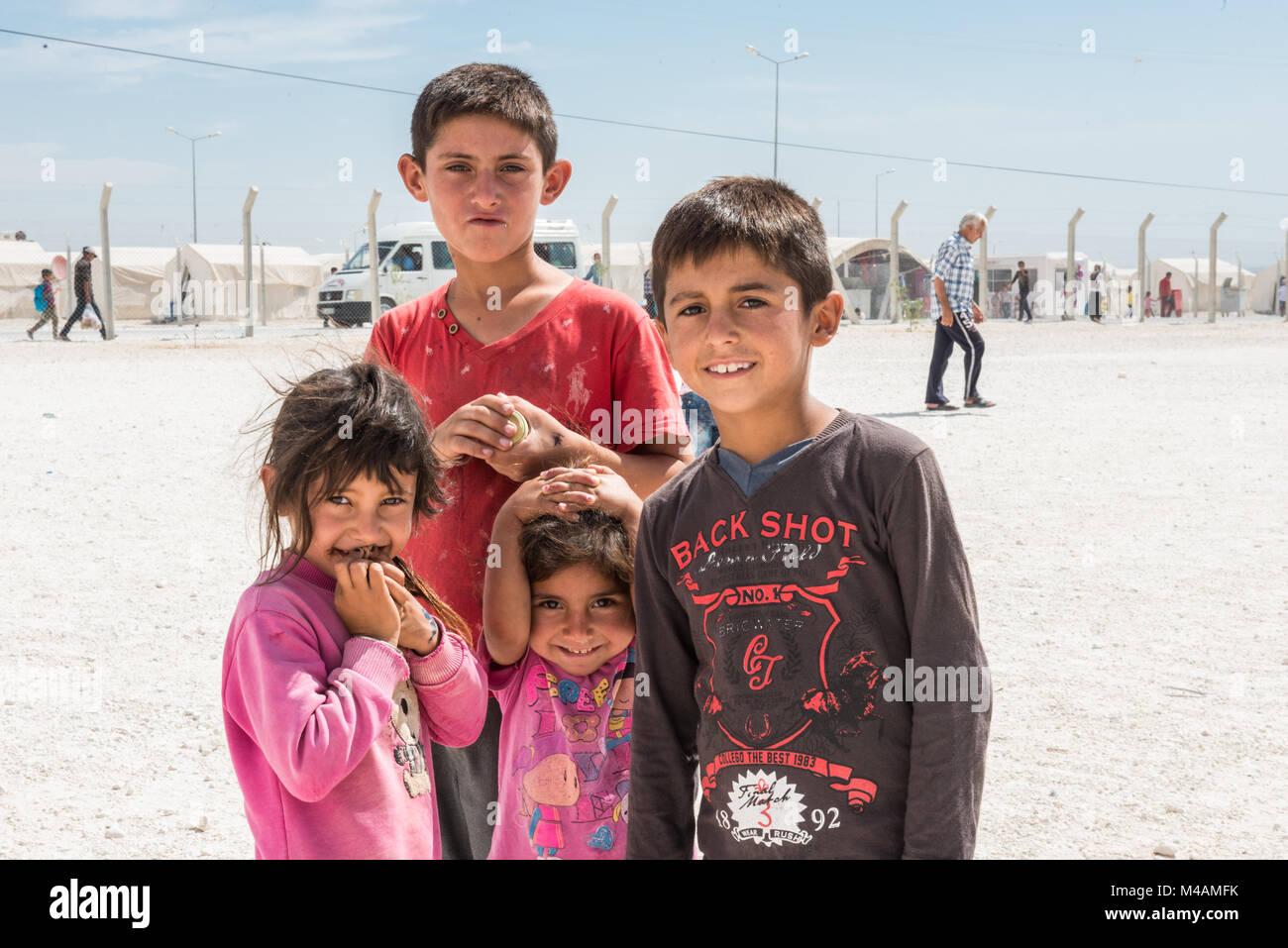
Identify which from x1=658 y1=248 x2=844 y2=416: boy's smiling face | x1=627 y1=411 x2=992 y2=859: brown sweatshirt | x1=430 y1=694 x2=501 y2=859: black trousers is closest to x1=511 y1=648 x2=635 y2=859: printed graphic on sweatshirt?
x1=430 y1=694 x2=501 y2=859: black trousers

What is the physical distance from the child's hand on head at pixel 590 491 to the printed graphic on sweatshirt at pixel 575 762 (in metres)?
0.34

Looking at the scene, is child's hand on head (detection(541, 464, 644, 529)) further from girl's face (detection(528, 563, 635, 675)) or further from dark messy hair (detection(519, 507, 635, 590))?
girl's face (detection(528, 563, 635, 675))

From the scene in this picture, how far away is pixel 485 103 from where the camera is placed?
214 centimetres

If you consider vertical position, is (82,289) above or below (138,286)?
below

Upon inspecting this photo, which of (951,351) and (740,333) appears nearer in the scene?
(740,333)

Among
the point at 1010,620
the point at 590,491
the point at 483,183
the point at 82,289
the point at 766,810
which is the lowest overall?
the point at 1010,620

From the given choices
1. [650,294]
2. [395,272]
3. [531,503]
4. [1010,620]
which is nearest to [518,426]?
[531,503]

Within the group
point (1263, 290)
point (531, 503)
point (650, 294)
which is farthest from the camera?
point (1263, 290)

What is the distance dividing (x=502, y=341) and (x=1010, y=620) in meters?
3.12

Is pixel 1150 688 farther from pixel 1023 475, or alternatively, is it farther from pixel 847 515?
pixel 1023 475

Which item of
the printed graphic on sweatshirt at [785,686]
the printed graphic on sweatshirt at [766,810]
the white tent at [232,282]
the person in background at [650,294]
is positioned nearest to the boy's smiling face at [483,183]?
the person in background at [650,294]

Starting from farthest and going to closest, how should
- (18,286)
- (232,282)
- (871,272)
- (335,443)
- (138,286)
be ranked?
(871,272) < (232,282) < (138,286) < (18,286) < (335,443)

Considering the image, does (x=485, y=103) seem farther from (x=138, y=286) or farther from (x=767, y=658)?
(x=138, y=286)

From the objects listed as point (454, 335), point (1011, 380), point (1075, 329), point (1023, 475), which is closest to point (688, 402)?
point (454, 335)
